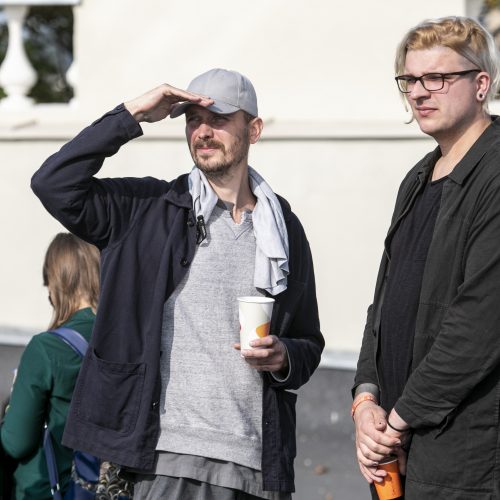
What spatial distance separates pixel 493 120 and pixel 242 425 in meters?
1.20

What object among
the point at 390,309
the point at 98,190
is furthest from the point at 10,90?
the point at 390,309

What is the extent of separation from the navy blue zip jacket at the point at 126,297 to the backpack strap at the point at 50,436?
1.37ft

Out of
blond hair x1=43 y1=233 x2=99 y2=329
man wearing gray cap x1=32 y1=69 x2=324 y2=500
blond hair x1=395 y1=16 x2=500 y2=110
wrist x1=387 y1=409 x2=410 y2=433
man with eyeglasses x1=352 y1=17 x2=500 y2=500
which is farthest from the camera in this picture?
blond hair x1=43 y1=233 x2=99 y2=329

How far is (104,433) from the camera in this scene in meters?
3.46

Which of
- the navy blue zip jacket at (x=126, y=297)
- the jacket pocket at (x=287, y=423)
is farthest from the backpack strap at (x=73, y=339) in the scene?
the jacket pocket at (x=287, y=423)

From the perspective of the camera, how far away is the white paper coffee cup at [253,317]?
10.9 ft

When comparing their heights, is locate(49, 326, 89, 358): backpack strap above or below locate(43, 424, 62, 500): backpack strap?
above

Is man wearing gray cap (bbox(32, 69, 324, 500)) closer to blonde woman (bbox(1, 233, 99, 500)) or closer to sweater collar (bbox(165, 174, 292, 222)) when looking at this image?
sweater collar (bbox(165, 174, 292, 222))

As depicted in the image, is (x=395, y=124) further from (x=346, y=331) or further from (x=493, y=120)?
(x=493, y=120)

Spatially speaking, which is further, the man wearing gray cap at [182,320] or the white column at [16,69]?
the white column at [16,69]

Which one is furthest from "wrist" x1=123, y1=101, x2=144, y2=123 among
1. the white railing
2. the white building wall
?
the white railing

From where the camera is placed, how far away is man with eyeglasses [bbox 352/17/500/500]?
9.50 feet

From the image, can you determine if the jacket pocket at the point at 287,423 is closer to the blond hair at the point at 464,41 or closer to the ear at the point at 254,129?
the ear at the point at 254,129

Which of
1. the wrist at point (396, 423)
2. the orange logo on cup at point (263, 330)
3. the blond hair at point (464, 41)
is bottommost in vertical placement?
the wrist at point (396, 423)
